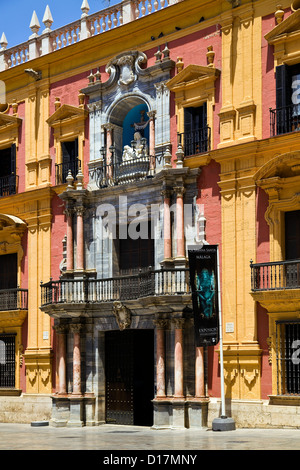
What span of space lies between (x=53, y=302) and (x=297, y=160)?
9.65 metres

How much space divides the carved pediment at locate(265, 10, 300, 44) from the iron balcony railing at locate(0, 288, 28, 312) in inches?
498

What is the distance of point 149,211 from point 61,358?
5740 millimetres

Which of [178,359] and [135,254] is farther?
[135,254]

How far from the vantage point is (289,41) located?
76.9 ft

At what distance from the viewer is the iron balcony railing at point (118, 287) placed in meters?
24.5

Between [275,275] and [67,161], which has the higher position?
[67,161]

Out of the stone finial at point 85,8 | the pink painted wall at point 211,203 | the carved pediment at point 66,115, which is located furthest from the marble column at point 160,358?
the stone finial at point 85,8

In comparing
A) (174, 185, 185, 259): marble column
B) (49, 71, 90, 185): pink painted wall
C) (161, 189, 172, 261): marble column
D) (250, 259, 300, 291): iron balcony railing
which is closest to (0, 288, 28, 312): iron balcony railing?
(49, 71, 90, 185): pink painted wall

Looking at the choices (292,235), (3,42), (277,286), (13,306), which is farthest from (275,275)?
(3,42)

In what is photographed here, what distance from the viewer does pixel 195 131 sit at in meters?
25.8

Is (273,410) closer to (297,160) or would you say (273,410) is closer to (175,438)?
(175,438)

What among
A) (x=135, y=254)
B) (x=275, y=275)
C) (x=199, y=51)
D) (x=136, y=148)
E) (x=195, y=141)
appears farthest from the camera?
(x=136, y=148)

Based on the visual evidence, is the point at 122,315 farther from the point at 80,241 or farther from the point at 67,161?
the point at 67,161
